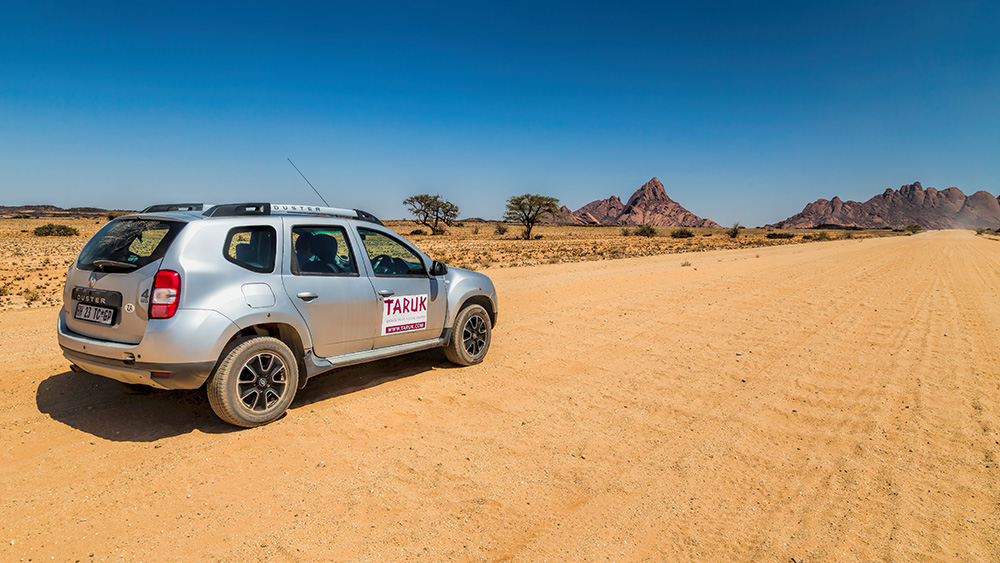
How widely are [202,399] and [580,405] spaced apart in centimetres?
373

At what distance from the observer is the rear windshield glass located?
4008 millimetres

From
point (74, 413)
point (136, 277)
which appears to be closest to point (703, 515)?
point (136, 277)

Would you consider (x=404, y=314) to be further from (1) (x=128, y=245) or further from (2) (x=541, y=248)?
(2) (x=541, y=248)

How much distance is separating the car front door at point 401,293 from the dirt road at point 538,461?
0.61 meters

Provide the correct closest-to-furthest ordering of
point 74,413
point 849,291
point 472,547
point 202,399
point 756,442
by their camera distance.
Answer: point 472,547 < point 756,442 < point 74,413 < point 202,399 < point 849,291

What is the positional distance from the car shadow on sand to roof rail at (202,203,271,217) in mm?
1834

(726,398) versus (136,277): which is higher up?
(136,277)

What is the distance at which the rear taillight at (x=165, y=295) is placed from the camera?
12.5 feet

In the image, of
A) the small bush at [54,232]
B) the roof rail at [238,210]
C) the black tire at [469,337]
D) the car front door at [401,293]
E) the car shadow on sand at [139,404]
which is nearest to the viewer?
the car shadow on sand at [139,404]

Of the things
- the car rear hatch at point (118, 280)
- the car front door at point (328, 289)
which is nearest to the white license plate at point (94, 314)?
the car rear hatch at point (118, 280)

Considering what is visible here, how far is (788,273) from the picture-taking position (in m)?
17.1

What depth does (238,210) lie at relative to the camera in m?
4.56

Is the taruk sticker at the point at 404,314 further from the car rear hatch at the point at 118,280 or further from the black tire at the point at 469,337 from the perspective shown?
the car rear hatch at the point at 118,280

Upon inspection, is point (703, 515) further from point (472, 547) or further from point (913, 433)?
point (913, 433)
